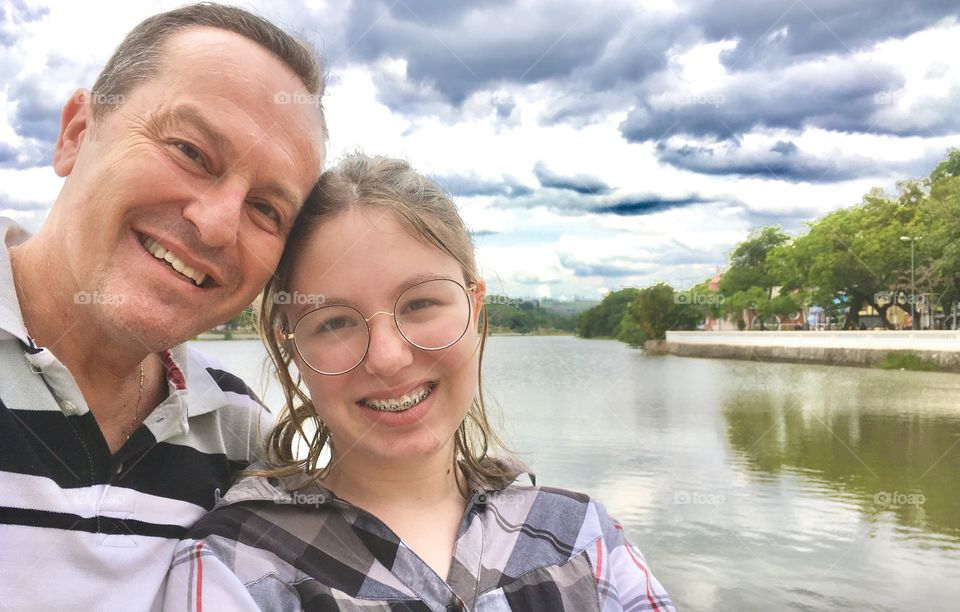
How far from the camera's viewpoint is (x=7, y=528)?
155 cm

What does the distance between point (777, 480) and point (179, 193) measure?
1361cm

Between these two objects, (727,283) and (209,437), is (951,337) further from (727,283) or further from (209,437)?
(727,283)

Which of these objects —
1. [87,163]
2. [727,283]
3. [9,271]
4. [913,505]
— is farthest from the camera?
[727,283]

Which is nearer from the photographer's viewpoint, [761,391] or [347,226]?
[347,226]

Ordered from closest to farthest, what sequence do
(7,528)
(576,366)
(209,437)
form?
(7,528) < (209,437) < (576,366)

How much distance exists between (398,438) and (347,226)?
0.62 m

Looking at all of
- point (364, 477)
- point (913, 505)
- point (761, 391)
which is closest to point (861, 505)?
point (913, 505)

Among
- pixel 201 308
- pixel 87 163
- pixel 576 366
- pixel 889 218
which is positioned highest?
pixel 889 218

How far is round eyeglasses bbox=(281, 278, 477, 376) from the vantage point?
1.88 meters

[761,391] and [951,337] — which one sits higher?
[951,337]

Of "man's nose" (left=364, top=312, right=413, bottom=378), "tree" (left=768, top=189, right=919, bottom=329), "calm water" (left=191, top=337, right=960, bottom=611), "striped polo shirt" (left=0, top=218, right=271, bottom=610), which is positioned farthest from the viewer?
"tree" (left=768, top=189, right=919, bottom=329)

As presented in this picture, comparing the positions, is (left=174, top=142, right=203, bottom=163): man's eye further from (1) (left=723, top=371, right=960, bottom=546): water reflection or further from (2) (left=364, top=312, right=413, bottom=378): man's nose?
(1) (left=723, top=371, right=960, bottom=546): water reflection

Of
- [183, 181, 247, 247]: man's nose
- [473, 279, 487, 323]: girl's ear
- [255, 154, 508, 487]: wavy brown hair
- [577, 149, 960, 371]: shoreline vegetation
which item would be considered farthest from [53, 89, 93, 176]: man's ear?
[577, 149, 960, 371]: shoreline vegetation

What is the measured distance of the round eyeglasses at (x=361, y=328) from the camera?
188 centimetres
